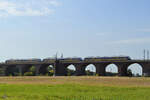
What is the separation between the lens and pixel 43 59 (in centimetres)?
8244

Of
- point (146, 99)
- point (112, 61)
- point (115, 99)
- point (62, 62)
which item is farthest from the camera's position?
point (62, 62)

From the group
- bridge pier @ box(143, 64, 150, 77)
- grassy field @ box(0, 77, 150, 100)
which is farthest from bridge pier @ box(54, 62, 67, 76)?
grassy field @ box(0, 77, 150, 100)

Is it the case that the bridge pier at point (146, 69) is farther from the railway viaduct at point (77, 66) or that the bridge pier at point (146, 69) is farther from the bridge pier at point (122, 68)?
the bridge pier at point (122, 68)

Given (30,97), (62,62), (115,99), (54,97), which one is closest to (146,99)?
(115,99)

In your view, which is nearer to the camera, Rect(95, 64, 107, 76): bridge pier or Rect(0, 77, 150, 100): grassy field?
Rect(0, 77, 150, 100): grassy field

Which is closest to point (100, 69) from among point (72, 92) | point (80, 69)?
point (80, 69)

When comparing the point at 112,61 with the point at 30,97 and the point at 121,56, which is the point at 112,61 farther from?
the point at 30,97

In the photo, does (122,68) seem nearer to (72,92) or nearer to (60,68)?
(60,68)

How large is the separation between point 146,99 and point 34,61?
66713 mm

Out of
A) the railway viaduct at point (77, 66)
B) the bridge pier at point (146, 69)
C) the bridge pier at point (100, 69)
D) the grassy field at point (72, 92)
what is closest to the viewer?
the grassy field at point (72, 92)

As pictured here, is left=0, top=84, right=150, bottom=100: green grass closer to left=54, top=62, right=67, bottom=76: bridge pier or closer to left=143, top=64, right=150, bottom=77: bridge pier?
left=143, top=64, right=150, bottom=77: bridge pier

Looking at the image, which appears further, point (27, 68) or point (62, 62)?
point (27, 68)

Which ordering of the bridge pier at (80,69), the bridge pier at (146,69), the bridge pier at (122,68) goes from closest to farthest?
the bridge pier at (146,69)
the bridge pier at (122,68)
the bridge pier at (80,69)

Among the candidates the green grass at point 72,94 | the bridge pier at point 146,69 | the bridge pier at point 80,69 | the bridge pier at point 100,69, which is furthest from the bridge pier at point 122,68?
the green grass at point 72,94
